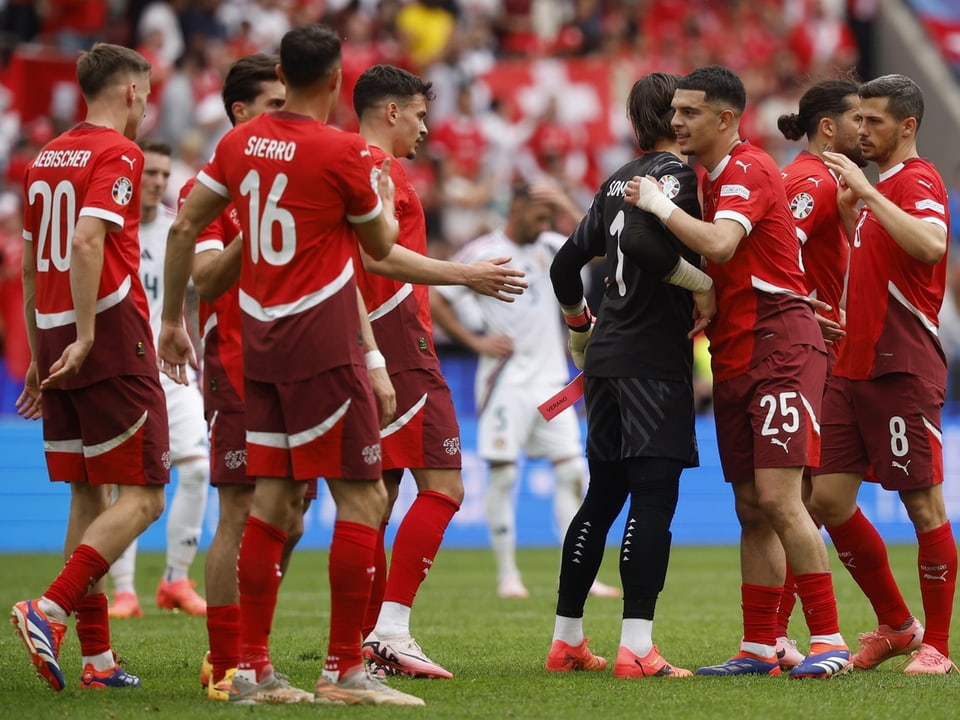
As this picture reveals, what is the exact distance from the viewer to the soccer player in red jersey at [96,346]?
6.20 meters

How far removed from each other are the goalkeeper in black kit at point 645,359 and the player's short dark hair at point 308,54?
155cm

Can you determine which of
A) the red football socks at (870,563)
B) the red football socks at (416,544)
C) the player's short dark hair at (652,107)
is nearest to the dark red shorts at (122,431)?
the red football socks at (416,544)

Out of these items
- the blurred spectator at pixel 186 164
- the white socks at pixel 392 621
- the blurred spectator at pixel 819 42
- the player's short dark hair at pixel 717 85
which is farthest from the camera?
the blurred spectator at pixel 819 42

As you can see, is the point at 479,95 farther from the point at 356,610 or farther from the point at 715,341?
the point at 356,610

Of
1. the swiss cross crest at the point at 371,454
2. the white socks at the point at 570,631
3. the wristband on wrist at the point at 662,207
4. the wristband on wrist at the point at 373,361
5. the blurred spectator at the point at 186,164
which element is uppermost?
the blurred spectator at the point at 186,164

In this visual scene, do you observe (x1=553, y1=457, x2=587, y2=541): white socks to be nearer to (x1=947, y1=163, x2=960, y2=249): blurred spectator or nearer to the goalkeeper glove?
the goalkeeper glove

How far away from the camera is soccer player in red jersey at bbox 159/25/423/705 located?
17.9 ft

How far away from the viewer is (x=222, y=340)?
6488 mm

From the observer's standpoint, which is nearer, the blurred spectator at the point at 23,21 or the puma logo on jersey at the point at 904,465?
the puma logo on jersey at the point at 904,465

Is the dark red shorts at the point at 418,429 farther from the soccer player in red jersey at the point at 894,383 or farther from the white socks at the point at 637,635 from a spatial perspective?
the soccer player in red jersey at the point at 894,383

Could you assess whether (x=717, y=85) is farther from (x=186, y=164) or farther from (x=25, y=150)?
(x=25, y=150)

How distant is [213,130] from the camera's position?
678 inches

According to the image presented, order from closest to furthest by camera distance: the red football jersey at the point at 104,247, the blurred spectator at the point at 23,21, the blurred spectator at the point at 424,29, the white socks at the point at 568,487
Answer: the red football jersey at the point at 104,247 < the white socks at the point at 568,487 < the blurred spectator at the point at 23,21 < the blurred spectator at the point at 424,29

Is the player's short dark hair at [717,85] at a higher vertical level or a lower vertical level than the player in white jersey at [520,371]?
higher
